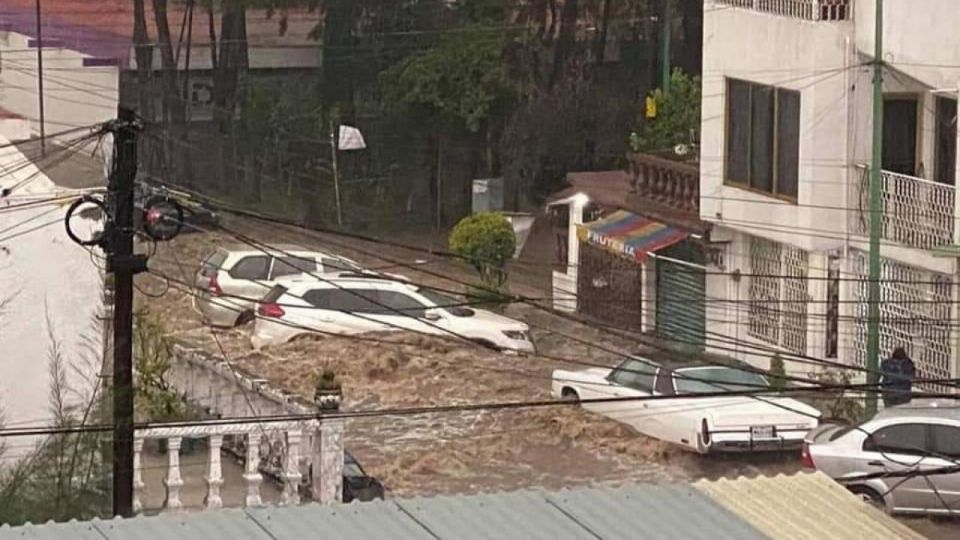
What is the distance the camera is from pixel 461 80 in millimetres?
32719

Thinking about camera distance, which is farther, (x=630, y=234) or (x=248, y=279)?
(x=248, y=279)

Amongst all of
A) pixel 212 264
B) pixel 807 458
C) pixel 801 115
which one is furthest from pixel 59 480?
pixel 212 264

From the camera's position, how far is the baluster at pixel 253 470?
47.3 ft

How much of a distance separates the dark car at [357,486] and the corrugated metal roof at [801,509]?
25.9 ft

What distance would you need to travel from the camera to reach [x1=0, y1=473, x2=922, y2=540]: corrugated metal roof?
703cm

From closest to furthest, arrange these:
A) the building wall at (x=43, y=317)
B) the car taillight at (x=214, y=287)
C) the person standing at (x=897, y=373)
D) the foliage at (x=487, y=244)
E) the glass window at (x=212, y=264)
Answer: the building wall at (x=43, y=317) < the person standing at (x=897, y=373) < the car taillight at (x=214, y=287) < the glass window at (x=212, y=264) < the foliage at (x=487, y=244)

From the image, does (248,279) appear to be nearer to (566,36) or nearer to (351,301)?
(351,301)

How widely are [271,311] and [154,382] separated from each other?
5.98 m

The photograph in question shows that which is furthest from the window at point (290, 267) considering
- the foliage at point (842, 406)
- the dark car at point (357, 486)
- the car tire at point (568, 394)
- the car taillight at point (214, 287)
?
the dark car at point (357, 486)

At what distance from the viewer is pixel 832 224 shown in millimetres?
21828

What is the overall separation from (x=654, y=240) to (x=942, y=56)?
5056 millimetres

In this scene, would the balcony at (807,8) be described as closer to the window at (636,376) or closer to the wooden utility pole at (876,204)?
the wooden utility pole at (876,204)

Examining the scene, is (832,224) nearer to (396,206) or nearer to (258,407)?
(258,407)

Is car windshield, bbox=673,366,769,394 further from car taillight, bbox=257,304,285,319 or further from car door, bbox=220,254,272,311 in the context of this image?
car door, bbox=220,254,272,311
